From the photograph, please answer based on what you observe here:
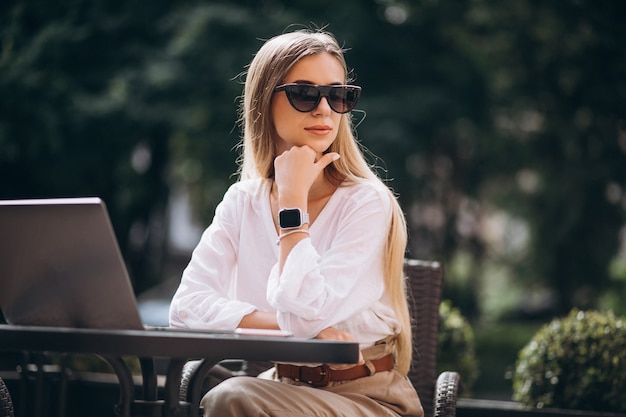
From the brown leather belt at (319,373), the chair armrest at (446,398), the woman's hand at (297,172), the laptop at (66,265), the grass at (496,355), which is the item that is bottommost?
the grass at (496,355)

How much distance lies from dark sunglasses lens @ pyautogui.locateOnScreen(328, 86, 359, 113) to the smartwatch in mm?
390

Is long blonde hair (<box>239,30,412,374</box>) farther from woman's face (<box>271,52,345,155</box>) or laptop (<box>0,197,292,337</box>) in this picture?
laptop (<box>0,197,292,337</box>)

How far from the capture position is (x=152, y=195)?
14.0 meters

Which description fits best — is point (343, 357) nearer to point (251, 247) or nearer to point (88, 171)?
point (251, 247)

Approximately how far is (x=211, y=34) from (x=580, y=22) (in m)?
4.38

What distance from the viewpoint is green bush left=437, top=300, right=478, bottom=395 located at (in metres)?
4.68

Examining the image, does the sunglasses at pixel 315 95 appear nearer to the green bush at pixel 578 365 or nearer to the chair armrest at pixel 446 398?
the chair armrest at pixel 446 398

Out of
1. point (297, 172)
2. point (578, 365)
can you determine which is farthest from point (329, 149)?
point (578, 365)

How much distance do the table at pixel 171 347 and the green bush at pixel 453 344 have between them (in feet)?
8.62

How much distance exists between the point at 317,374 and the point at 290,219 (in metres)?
0.50

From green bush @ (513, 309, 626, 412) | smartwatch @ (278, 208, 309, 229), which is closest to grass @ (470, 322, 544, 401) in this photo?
green bush @ (513, 309, 626, 412)

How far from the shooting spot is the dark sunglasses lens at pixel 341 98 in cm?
273

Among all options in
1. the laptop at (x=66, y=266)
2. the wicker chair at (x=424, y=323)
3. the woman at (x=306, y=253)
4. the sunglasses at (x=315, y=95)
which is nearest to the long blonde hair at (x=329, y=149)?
the woman at (x=306, y=253)

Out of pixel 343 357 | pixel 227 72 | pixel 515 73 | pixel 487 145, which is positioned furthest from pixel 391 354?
pixel 487 145
